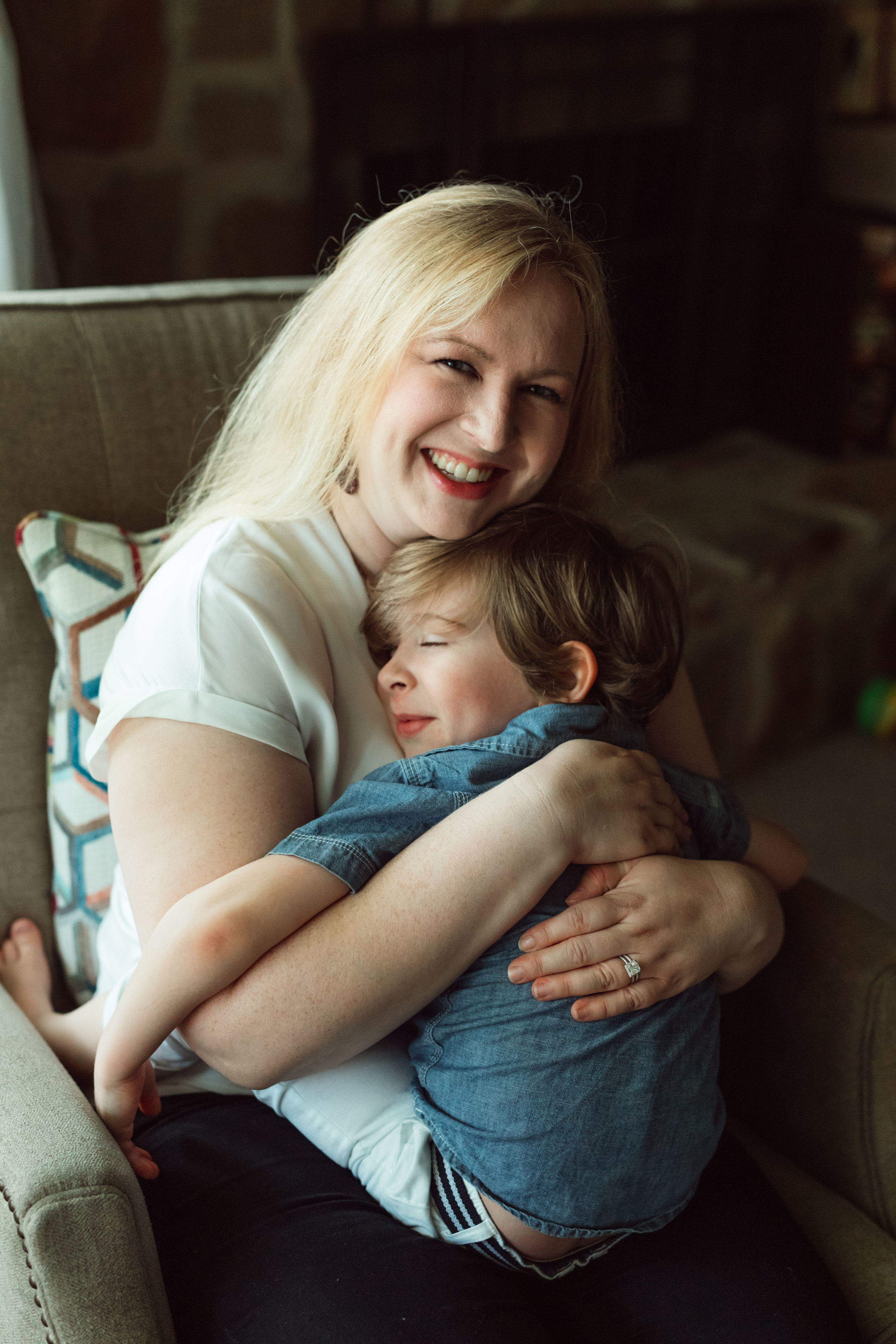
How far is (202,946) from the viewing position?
0.82m

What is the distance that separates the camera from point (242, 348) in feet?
4.47

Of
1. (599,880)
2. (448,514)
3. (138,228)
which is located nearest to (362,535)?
(448,514)

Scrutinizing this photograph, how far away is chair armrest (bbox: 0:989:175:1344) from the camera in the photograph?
76 cm

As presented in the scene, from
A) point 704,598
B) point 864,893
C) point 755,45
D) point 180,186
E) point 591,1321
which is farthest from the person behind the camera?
point 755,45

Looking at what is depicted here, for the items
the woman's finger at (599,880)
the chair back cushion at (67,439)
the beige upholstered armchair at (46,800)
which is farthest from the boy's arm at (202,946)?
the chair back cushion at (67,439)

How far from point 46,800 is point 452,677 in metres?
0.53

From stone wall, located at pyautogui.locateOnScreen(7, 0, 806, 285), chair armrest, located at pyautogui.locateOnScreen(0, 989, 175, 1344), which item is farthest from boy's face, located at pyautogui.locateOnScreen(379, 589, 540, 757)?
stone wall, located at pyautogui.locateOnScreen(7, 0, 806, 285)

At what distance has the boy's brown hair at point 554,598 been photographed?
40.6 inches

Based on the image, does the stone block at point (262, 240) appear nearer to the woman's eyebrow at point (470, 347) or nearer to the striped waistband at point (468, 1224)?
the woman's eyebrow at point (470, 347)

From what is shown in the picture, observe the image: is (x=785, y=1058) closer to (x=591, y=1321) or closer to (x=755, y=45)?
(x=591, y=1321)

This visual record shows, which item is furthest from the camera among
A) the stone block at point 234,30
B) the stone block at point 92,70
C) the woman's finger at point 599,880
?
the stone block at point 234,30

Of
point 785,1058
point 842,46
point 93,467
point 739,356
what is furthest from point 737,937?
point 842,46

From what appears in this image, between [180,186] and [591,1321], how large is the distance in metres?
2.06

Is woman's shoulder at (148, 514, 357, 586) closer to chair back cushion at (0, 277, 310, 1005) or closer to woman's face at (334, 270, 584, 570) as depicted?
woman's face at (334, 270, 584, 570)
